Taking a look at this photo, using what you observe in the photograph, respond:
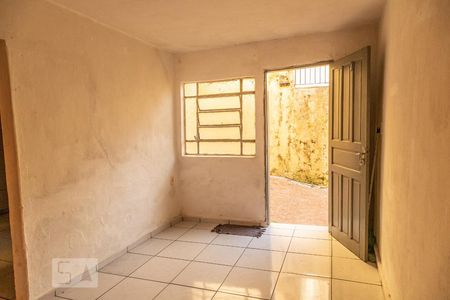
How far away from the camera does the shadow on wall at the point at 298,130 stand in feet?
24.6

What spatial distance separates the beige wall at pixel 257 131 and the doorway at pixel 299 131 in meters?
2.45

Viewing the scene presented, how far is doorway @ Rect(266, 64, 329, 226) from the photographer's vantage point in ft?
22.7

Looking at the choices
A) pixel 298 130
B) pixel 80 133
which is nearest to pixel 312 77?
pixel 298 130

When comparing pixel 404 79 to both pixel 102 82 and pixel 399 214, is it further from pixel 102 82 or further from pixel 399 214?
pixel 102 82

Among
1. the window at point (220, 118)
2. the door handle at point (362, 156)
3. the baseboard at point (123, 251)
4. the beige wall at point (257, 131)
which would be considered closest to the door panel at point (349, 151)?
the door handle at point (362, 156)

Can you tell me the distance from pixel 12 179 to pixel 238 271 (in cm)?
207

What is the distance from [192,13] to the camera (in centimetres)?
274

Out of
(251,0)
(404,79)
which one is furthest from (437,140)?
(251,0)

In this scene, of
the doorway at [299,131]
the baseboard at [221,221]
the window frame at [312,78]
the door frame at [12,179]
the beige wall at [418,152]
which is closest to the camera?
the beige wall at [418,152]

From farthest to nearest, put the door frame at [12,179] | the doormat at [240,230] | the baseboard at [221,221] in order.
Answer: the baseboard at [221,221] → the doormat at [240,230] → the door frame at [12,179]

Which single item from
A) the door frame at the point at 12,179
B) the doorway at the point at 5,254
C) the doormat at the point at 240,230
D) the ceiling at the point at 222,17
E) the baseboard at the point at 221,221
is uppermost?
the ceiling at the point at 222,17

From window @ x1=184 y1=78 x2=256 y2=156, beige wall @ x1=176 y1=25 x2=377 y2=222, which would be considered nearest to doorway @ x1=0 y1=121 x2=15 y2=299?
beige wall @ x1=176 y1=25 x2=377 y2=222

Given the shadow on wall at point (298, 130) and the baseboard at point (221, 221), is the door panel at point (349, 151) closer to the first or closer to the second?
→ the baseboard at point (221, 221)

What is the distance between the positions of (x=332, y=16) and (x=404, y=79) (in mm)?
1546
